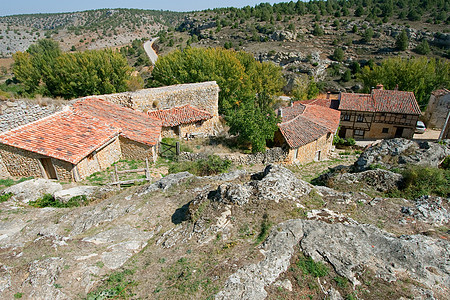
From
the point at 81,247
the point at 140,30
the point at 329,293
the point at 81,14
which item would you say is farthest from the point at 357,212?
the point at 81,14

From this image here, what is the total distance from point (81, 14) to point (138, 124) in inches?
5416

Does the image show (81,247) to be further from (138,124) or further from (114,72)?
(114,72)

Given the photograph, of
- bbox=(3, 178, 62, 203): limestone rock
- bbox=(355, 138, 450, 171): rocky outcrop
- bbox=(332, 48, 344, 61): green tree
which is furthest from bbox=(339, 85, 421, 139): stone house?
bbox=(332, 48, 344, 61): green tree

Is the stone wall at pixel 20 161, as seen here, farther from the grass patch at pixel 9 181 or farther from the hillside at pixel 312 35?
the hillside at pixel 312 35

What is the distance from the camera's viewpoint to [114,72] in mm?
25625

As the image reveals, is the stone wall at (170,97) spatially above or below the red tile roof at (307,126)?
above

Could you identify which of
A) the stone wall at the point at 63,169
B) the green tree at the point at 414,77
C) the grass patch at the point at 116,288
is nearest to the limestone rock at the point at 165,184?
the grass patch at the point at 116,288

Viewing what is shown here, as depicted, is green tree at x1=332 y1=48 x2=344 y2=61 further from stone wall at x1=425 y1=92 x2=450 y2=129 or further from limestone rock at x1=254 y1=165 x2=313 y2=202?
limestone rock at x1=254 y1=165 x2=313 y2=202

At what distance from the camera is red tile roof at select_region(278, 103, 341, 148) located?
68.9 ft

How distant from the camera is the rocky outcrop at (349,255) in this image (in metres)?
5.57

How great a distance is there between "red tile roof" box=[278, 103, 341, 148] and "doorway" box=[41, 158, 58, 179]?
15.3m

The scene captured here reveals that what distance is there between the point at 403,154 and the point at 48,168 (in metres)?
20.0

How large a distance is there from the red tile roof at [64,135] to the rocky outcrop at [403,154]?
15081 millimetres

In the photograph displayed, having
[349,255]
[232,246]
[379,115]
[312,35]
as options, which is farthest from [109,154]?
[312,35]
